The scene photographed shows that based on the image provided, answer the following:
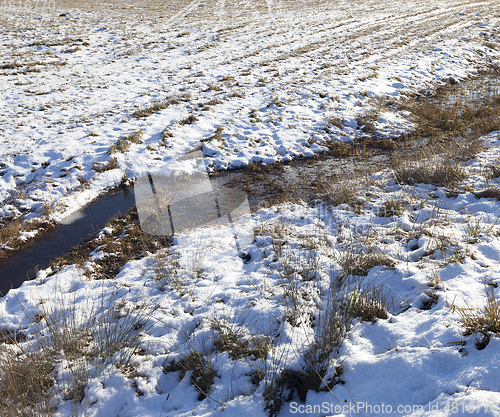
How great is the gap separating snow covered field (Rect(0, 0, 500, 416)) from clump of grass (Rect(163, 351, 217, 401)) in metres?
0.02

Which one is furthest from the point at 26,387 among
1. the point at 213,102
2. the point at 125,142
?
the point at 213,102

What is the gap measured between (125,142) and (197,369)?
6.97m

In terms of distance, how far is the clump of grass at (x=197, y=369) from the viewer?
2701mm

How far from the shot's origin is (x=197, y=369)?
112 inches

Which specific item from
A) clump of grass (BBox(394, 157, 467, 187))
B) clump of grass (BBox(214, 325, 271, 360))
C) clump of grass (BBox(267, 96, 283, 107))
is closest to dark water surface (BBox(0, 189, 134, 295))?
clump of grass (BBox(214, 325, 271, 360))

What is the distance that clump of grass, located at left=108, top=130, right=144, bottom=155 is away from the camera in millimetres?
8027

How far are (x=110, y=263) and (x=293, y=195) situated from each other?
12.2ft

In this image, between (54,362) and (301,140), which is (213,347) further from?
(301,140)

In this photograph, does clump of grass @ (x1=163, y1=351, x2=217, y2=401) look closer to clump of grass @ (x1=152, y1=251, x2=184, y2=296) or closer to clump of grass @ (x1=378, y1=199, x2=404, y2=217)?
clump of grass @ (x1=152, y1=251, x2=184, y2=296)

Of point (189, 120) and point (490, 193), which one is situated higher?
point (189, 120)

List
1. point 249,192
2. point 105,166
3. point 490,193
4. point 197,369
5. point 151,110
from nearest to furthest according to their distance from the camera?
1. point 197,369
2. point 490,193
3. point 249,192
4. point 105,166
5. point 151,110

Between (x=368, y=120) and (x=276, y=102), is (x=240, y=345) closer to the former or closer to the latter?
(x=368, y=120)

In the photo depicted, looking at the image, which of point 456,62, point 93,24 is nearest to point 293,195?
point 456,62

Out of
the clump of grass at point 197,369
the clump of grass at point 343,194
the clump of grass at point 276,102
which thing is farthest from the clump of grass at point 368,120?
the clump of grass at point 197,369
